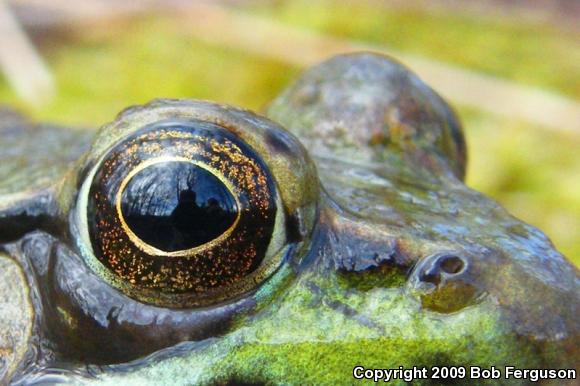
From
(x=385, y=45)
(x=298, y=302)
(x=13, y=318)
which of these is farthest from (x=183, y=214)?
(x=385, y=45)

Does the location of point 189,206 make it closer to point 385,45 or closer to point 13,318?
point 13,318

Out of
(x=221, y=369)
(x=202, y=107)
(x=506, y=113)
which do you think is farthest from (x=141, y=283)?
(x=506, y=113)

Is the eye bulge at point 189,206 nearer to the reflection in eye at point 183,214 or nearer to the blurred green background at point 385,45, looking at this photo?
the reflection in eye at point 183,214

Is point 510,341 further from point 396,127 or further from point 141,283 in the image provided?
point 396,127

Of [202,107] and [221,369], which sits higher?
[202,107]

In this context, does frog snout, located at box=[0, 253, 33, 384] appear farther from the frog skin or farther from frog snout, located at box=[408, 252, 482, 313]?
frog snout, located at box=[408, 252, 482, 313]
